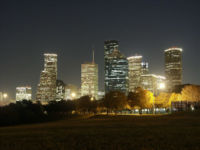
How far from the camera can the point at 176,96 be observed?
305 ft

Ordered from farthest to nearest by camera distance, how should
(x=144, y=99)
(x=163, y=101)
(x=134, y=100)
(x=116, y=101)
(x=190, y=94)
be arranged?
(x=190, y=94) < (x=116, y=101) < (x=163, y=101) < (x=134, y=100) < (x=144, y=99)

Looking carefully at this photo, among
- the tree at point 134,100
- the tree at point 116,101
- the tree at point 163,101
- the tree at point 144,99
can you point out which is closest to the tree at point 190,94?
the tree at point 163,101

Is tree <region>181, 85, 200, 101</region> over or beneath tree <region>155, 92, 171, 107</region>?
over

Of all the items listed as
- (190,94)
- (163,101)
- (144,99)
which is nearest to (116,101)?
(144,99)

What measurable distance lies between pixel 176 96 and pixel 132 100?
50.0 ft

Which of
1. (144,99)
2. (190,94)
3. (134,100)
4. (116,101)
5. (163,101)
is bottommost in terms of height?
(163,101)

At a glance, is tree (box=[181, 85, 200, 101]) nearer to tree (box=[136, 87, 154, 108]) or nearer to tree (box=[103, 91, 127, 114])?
tree (box=[136, 87, 154, 108])

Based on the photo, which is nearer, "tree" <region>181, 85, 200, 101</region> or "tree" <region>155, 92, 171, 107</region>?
"tree" <region>155, 92, 171, 107</region>

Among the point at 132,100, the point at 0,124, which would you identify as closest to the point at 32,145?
the point at 0,124

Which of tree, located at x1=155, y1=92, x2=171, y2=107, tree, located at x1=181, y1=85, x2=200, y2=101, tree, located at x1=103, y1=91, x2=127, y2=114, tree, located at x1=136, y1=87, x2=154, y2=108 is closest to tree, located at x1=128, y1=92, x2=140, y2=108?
tree, located at x1=136, y1=87, x2=154, y2=108

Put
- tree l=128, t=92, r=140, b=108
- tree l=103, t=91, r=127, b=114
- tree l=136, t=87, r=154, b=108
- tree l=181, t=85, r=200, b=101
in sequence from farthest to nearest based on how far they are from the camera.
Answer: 1. tree l=103, t=91, r=127, b=114
2. tree l=181, t=85, r=200, b=101
3. tree l=128, t=92, r=140, b=108
4. tree l=136, t=87, r=154, b=108

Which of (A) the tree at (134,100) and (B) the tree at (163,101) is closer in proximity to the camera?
(B) the tree at (163,101)

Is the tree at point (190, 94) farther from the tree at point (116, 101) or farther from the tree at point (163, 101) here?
the tree at point (116, 101)

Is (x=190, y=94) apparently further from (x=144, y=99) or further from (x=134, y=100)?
(x=134, y=100)
